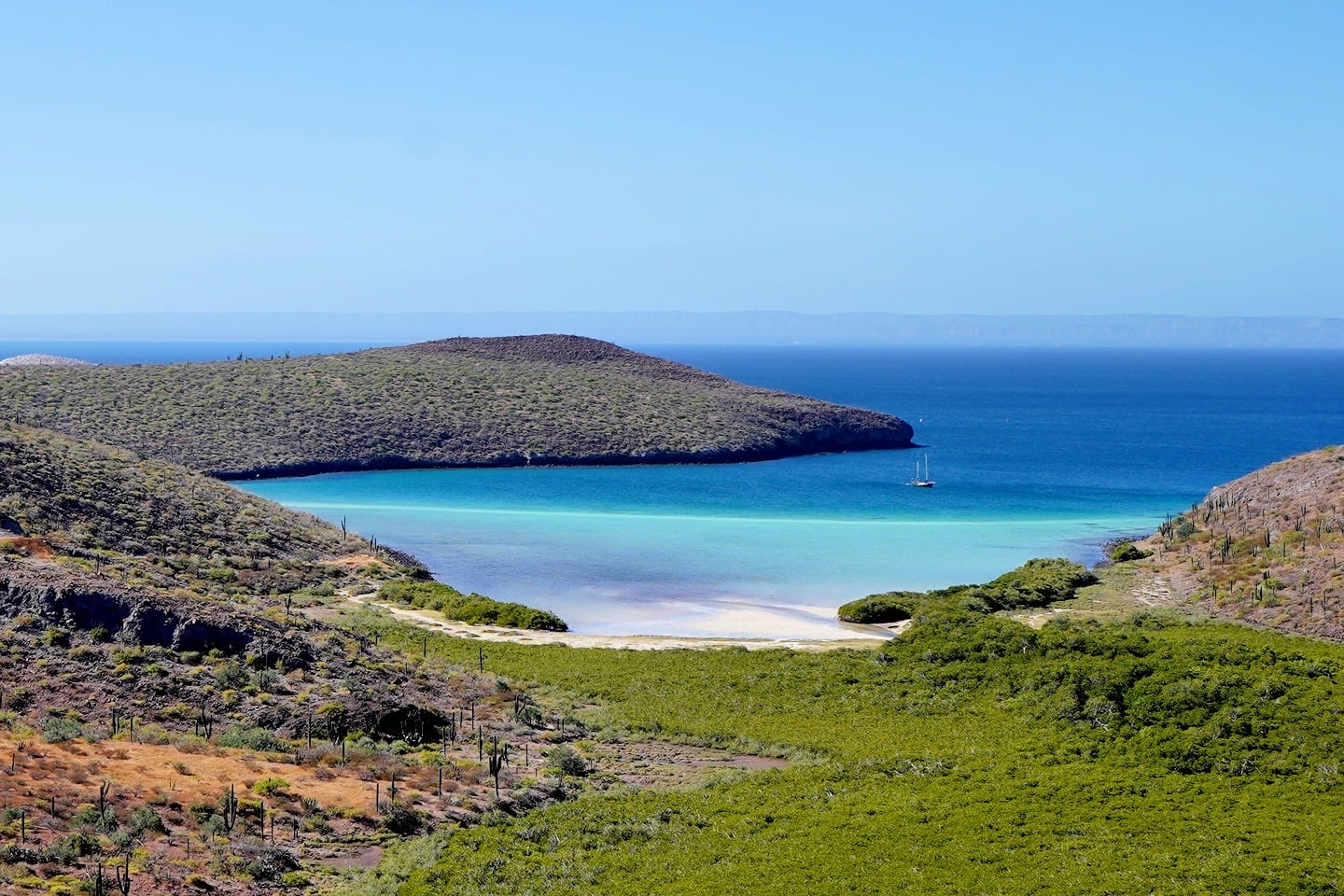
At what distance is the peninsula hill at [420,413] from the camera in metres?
84.8

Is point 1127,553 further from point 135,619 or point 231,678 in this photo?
point 135,619

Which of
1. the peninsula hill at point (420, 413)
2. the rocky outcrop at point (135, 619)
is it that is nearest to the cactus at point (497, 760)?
the rocky outcrop at point (135, 619)

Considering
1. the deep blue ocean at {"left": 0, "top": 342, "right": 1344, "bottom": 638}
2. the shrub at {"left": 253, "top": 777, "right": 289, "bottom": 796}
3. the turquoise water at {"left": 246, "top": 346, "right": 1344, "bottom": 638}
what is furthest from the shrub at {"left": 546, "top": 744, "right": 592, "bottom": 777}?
the deep blue ocean at {"left": 0, "top": 342, "right": 1344, "bottom": 638}

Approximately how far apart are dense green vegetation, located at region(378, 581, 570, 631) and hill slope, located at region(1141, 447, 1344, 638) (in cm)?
2183

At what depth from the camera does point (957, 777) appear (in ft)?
81.5

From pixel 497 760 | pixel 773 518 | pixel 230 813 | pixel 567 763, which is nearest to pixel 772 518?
pixel 773 518

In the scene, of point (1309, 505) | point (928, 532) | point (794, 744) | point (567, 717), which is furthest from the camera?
point (928, 532)

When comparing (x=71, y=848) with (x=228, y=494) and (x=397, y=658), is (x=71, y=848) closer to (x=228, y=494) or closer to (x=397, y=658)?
(x=397, y=658)

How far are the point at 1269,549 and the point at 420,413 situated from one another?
64.9 meters

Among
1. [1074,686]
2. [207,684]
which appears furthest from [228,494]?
[1074,686]

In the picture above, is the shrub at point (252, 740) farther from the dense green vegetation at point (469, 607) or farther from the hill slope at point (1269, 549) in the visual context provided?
the hill slope at point (1269, 549)

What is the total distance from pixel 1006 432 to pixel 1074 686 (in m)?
97.7

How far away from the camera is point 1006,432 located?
123938 mm

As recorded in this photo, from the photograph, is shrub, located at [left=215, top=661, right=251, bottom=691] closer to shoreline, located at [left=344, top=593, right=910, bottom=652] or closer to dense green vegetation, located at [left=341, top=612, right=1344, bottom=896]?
dense green vegetation, located at [left=341, top=612, right=1344, bottom=896]
